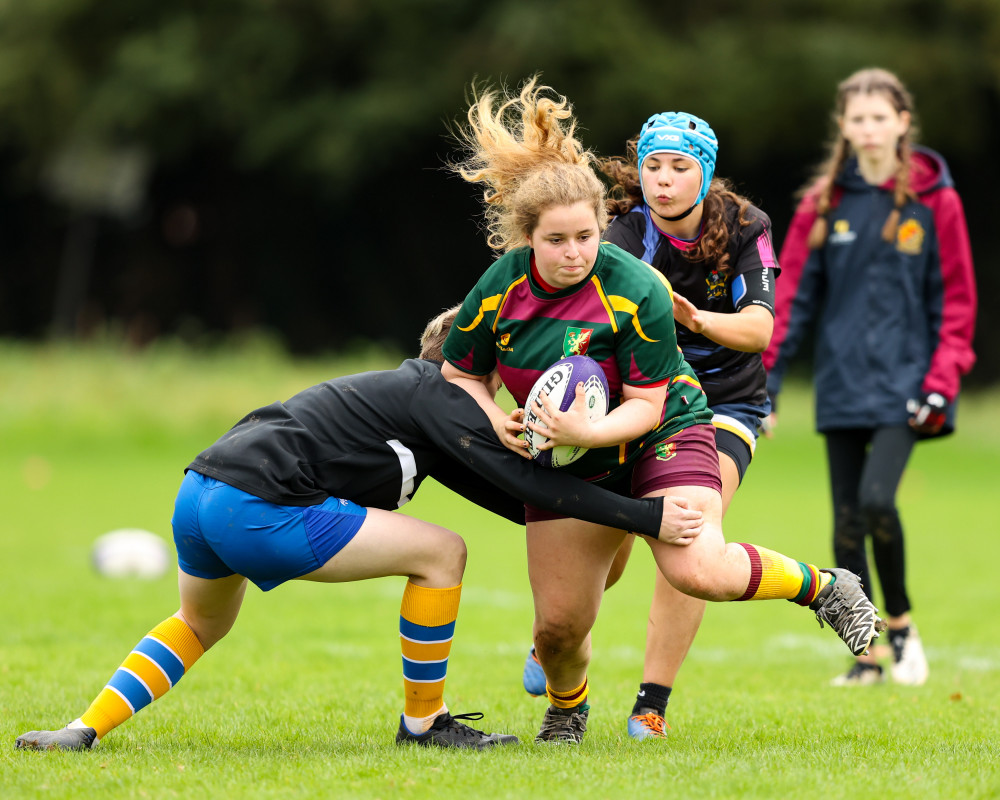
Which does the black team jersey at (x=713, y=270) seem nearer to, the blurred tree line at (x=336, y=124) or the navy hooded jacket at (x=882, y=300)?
the navy hooded jacket at (x=882, y=300)

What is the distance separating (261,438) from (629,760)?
148 cm

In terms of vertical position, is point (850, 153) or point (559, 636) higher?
point (850, 153)

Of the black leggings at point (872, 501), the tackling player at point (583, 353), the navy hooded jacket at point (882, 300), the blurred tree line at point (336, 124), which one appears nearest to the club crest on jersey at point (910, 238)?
the navy hooded jacket at point (882, 300)

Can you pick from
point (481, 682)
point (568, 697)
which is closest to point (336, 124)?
point (481, 682)

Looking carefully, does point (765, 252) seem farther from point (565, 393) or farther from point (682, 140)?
point (565, 393)

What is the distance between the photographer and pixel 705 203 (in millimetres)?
4723

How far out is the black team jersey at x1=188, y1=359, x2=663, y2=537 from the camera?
3.99m

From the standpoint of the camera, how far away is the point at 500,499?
4.42 m

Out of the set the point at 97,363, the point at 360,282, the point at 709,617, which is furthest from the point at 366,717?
the point at 360,282

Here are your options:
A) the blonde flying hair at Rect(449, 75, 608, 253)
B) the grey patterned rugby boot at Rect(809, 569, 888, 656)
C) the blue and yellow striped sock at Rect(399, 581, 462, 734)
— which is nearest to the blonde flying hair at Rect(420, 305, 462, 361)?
the blonde flying hair at Rect(449, 75, 608, 253)

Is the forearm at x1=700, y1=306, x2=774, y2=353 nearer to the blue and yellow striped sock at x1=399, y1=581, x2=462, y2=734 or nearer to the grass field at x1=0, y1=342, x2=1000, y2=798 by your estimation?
the blue and yellow striped sock at x1=399, y1=581, x2=462, y2=734

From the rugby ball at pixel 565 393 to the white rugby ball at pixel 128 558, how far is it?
248 inches

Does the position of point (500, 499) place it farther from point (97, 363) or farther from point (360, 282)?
point (360, 282)

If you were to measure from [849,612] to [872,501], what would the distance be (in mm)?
1975
